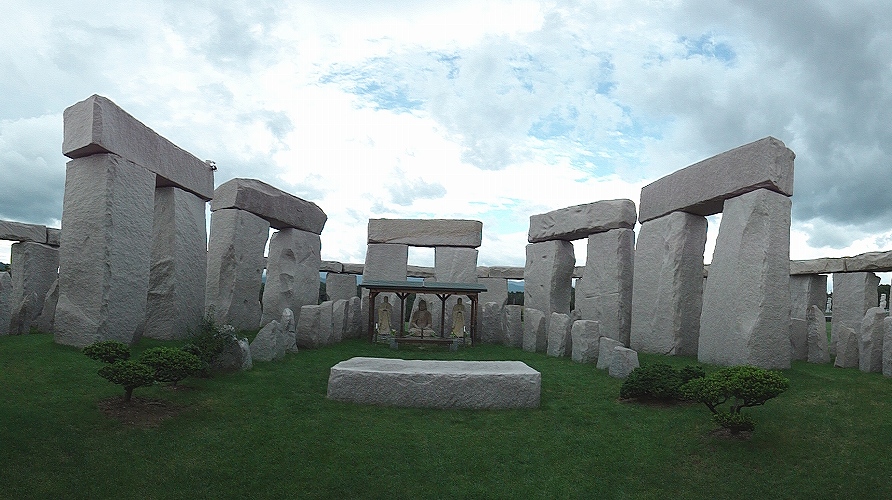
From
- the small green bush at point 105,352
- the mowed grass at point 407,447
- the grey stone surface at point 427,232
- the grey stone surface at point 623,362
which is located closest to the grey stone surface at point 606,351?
the grey stone surface at point 623,362

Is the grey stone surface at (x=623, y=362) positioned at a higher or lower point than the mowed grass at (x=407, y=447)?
higher

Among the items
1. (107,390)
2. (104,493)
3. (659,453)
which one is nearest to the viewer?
(104,493)

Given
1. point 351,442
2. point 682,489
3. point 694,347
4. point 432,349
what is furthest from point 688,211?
point 351,442

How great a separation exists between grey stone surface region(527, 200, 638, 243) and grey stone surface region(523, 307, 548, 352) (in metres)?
2.52

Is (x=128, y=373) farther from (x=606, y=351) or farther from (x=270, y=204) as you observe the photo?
(x=270, y=204)

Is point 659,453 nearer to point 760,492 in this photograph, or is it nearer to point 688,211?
point 760,492

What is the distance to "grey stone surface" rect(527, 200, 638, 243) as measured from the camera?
13.3 meters

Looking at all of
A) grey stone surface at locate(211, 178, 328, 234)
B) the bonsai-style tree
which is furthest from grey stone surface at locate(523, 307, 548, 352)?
the bonsai-style tree

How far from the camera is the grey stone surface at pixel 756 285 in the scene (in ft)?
30.0

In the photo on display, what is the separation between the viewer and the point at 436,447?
6246 millimetres

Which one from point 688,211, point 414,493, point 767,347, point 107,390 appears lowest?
point 414,493

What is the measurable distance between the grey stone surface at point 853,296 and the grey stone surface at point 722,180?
7.53m

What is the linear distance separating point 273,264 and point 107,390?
8630 millimetres

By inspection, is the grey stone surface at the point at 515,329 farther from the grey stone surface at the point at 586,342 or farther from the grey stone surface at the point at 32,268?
the grey stone surface at the point at 32,268
